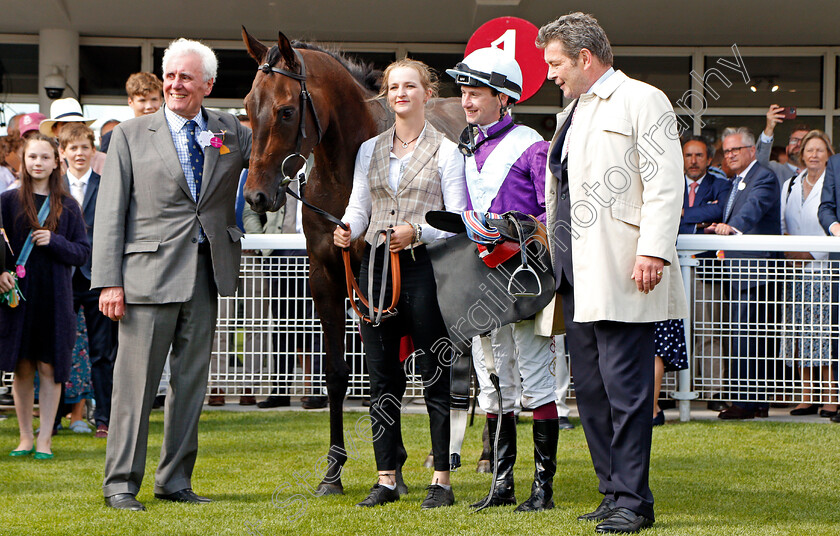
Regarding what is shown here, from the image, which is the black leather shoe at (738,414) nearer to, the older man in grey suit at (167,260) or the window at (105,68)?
the older man in grey suit at (167,260)

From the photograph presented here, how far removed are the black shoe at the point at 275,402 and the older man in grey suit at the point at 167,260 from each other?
2.98m

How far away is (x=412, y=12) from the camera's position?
11.2m

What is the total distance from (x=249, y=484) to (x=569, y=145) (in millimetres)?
2428

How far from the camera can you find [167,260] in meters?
4.42

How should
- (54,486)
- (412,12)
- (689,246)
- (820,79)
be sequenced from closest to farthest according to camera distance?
(54,486) → (689,246) → (412,12) → (820,79)

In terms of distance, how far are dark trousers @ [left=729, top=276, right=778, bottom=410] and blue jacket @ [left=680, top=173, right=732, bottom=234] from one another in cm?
81

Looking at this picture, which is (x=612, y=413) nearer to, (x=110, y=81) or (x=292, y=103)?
(x=292, y=103)

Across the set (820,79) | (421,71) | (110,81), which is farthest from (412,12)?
(421,71)

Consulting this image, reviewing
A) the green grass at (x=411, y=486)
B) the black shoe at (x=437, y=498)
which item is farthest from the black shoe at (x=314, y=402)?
the black shoe at (x=437, y=498)

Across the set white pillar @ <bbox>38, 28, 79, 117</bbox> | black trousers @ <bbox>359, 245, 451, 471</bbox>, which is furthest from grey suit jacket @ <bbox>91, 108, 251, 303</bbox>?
white pillar @ <bbox>38, 28, 79, 117</bbox>

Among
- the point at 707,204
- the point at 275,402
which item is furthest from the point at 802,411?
the point at 275,402

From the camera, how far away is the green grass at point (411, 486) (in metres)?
3.92

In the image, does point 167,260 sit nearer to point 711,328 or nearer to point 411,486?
point 411,486

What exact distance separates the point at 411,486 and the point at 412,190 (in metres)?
1.56
